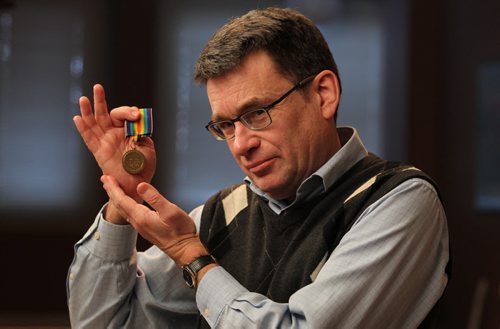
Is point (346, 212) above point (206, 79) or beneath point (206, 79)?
beneath

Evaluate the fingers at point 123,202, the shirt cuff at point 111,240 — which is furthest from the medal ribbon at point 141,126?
the shirt cuff at point 111,240

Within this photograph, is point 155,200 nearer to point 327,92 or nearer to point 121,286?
point 121,286

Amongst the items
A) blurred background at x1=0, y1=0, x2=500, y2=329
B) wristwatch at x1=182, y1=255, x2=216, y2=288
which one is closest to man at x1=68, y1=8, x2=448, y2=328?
wristwatch at x1=182, y1=255, x2=216, y2=288

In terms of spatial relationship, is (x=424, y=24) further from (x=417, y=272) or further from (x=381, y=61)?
(x=417, y=272)

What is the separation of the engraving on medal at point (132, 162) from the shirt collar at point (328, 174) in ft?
0.99

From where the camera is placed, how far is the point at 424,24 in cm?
424

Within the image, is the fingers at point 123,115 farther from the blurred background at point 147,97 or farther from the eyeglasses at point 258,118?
the blurred background at point 147,97

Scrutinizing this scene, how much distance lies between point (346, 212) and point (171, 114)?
3.10m

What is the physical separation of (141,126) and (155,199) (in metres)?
0.26

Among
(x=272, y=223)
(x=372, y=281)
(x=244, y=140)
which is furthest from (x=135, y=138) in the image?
(x=372, y=281)

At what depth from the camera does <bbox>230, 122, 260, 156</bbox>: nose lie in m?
1.55

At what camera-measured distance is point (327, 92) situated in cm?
163

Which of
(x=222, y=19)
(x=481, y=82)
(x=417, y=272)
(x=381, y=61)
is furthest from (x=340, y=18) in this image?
(x=417, y=272)

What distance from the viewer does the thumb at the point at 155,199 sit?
1447mm
